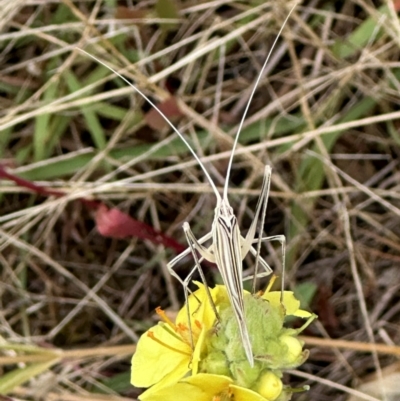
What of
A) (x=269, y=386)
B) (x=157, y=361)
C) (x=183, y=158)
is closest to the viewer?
(x=269, y=386)

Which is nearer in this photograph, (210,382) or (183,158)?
(210,382)

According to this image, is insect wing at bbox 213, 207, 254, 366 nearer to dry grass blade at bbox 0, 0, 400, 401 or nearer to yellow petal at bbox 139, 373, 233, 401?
yellow petal at bbox 139, 373, 233, 401

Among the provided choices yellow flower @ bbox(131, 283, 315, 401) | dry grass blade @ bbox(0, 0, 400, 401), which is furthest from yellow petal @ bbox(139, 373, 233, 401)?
dry grass blade @ bbox(0, 0, 400, 401)

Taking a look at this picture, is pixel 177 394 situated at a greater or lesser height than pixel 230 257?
lesser

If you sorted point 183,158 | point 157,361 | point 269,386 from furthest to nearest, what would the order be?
point 183,158 → point 157,361 → point 269,386

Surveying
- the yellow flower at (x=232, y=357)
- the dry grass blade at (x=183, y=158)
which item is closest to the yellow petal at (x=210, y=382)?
the yellow flower at (x=232, y=357)

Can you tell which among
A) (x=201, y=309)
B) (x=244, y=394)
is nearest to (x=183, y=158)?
(x=201, y=309)

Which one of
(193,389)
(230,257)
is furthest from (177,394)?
(230,257)

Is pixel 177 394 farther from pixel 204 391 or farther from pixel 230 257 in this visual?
pixel 230 257

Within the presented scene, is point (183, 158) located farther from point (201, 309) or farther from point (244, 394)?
point (244, 394)
